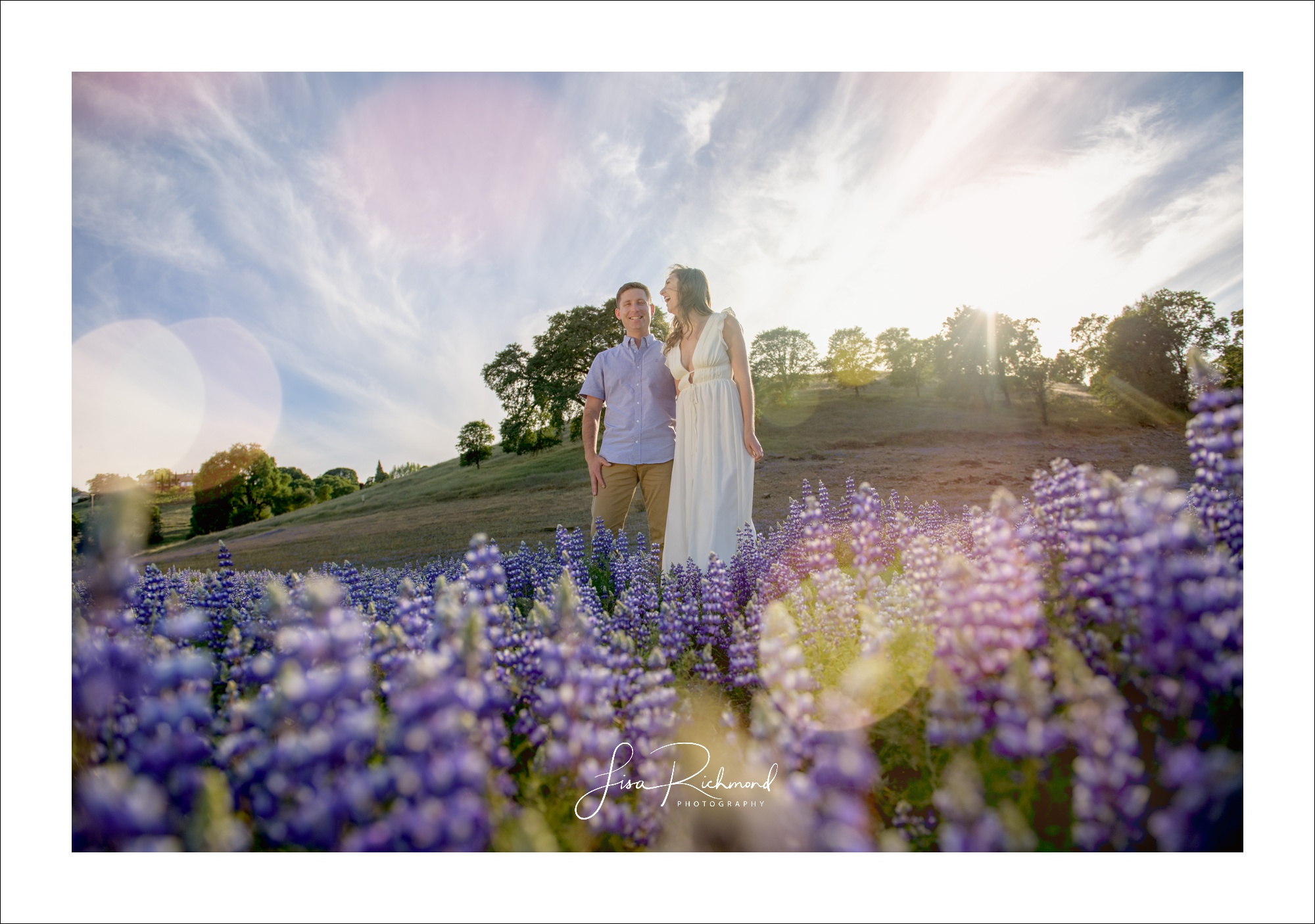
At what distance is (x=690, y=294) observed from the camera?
7273 millimetres

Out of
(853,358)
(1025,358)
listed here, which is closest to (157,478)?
(1025,358)

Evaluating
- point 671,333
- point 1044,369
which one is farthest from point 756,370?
point 671,333

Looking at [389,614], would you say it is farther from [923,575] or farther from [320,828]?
[923,575]

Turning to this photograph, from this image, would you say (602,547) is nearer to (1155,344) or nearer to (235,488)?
(1155,344)

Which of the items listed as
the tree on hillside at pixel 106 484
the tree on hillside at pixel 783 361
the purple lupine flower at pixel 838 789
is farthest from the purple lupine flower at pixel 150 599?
the tree on hillside at pixel 783 361

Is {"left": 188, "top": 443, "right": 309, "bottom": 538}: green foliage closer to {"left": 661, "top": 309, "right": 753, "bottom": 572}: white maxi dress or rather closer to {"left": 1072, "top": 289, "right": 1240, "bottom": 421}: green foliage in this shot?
{"left": 661, "top": 309, "right": 753, "bottom": 572}: white maxi dress

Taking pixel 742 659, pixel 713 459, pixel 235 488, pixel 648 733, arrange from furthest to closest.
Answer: pixel 235 488
pixel 713 459
pixel 742 659
pixel 648 733

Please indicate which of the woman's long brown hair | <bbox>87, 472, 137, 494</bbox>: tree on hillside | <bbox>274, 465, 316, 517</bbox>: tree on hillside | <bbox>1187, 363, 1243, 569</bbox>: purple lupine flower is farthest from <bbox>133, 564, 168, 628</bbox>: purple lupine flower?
<bbox>274, 465, 316, 517</bbox>: tree on hillside

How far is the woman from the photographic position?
704 cm

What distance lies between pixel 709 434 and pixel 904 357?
4666 cm

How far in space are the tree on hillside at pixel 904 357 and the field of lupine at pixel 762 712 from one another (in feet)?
144

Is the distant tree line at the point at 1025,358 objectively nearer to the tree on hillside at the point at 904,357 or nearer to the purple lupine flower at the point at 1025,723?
the tree on hillside at the point at 904,357

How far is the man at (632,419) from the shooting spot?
25.5 ft

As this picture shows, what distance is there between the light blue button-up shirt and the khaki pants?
0.12 meters
